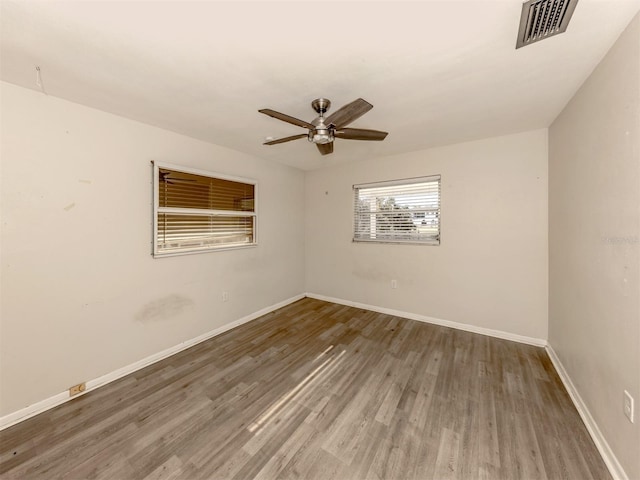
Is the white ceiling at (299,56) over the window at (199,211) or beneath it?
over

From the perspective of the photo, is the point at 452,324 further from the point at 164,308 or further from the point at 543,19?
the point at 164,308

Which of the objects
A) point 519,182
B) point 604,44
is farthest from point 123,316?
point 519,182

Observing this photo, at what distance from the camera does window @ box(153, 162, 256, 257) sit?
8.77ft

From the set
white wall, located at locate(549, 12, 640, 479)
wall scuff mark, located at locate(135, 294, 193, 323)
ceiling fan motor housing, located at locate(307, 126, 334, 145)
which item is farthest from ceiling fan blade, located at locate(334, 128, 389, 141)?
wall scuff mark, located at locate(135, 294, 193, 323)

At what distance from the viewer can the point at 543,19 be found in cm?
128

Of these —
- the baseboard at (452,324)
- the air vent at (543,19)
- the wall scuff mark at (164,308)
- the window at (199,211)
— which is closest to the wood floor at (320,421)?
the baseboard at (452,324)

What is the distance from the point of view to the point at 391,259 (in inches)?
152

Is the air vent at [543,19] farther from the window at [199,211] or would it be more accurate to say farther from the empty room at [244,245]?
the window at [199,211]

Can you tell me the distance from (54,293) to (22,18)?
1.85 metres

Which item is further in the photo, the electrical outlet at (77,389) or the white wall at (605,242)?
the electrical outlet at (77,389)

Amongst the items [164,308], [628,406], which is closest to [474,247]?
[628,406]

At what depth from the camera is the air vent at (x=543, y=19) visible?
3.89ft

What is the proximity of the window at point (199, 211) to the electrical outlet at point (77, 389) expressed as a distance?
1.23 metres

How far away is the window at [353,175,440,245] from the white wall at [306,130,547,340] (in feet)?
0.36
